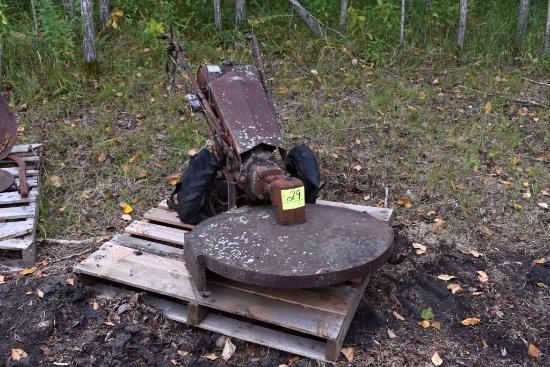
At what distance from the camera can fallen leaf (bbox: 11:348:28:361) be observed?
106 inches

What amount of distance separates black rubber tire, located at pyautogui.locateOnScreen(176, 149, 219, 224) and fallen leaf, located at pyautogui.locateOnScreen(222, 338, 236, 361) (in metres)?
0.93

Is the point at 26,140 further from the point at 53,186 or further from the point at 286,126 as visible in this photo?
the point at 286,126

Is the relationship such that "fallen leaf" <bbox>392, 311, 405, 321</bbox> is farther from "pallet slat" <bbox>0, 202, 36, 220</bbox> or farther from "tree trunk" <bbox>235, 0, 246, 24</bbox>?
"tree trunk" <bbox>235, 0, 246, 24</bbox>

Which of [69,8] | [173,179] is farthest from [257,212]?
[69,8]

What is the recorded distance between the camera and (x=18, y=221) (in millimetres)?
3721

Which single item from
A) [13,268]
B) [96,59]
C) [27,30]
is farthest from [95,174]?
[27,30]

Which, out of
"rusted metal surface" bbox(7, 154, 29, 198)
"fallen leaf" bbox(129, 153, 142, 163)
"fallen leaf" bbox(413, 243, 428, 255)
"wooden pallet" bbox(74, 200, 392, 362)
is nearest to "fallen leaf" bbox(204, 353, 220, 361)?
"wooden pallet" bbox(74, 200, 392, 362)

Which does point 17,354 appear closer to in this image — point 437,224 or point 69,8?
point 437,224

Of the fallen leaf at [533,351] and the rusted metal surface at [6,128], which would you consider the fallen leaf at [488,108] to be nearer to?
the fallen leaf at [533,351]

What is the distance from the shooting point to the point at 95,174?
4.55 meters

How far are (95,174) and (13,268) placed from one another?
4.10 ft

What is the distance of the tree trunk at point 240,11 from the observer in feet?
22.1

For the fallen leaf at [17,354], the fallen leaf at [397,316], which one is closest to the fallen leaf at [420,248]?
the fallen leaf at [397,316]

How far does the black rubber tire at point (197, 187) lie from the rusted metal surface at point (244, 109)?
10.5 inches
